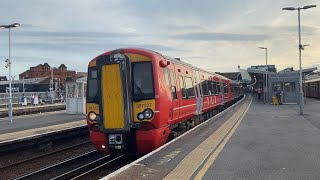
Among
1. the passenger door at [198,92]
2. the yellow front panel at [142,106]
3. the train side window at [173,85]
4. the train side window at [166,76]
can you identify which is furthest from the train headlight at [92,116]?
the passenger door at [198,92]

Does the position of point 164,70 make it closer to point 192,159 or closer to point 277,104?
point 192,159

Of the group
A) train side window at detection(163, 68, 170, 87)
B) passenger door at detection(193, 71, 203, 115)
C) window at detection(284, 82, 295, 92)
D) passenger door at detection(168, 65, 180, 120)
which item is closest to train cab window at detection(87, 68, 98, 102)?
train side window at detection(163, 68, 170, 87)

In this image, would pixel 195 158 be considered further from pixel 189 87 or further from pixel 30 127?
pixel 30 127

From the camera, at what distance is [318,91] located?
49281 millimetres

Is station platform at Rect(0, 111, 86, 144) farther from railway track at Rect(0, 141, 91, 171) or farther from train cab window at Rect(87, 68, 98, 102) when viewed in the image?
train cab window at Rect(87, 68, 98, 102)

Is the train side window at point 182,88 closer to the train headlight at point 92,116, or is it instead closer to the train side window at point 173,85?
the train side window at point 173,85

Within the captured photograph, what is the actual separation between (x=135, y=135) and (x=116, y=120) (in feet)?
2.15

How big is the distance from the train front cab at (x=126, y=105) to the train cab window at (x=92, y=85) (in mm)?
137

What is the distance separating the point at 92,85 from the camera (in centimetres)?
1170

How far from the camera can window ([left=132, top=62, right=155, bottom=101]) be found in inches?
436

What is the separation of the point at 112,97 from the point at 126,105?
482 millimetres

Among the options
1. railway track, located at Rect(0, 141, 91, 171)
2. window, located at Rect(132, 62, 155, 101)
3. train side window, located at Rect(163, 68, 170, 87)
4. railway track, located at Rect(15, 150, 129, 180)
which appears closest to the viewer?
window, located at Rect(132, 62, 155, 101)

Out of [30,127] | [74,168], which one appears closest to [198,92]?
[74,168]

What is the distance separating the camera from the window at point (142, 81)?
11.1 m
